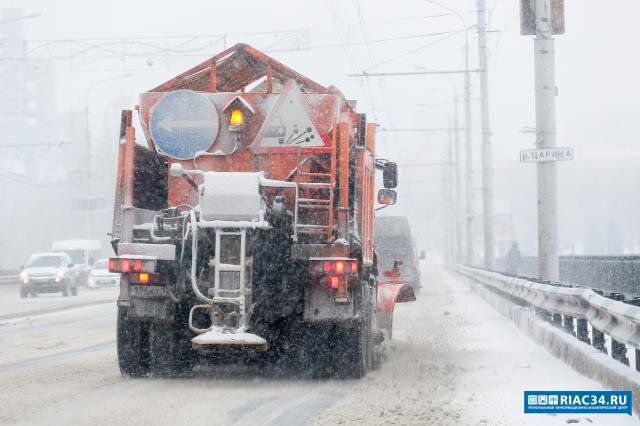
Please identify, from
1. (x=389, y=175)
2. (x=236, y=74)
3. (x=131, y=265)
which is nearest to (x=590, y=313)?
(x=389, y=175)

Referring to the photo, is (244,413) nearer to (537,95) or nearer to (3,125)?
(537,95)

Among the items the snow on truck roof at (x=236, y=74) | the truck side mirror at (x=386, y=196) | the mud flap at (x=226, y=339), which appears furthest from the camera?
the truck side mirror at (x=386, y=196)

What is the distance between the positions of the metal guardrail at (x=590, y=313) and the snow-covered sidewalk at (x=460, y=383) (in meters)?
0.40

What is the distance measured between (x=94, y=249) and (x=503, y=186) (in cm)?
7637

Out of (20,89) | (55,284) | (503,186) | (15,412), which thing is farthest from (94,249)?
(20,89)

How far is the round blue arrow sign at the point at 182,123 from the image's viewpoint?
1095 centimetres

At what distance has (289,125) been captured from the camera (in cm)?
1081

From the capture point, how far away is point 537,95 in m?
17.7

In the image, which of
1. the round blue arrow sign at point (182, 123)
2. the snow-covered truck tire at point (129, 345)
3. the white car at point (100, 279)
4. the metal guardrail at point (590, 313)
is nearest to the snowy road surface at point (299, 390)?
the snow-covered truck tire at point (129, 345)

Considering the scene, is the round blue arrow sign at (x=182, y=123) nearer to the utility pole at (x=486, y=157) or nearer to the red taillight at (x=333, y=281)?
the red taillight at (x=333, y=281)

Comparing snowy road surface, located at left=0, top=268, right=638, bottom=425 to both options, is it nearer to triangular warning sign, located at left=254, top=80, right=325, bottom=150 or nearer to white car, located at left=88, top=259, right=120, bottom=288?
triangular warning sign, located at left=254, top=80, right=325, bottom=150

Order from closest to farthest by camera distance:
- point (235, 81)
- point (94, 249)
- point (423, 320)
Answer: point (235, 81) → point (423, 320) → point (94, 249)

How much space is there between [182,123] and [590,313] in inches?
168

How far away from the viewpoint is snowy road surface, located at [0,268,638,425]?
8.30 meters
